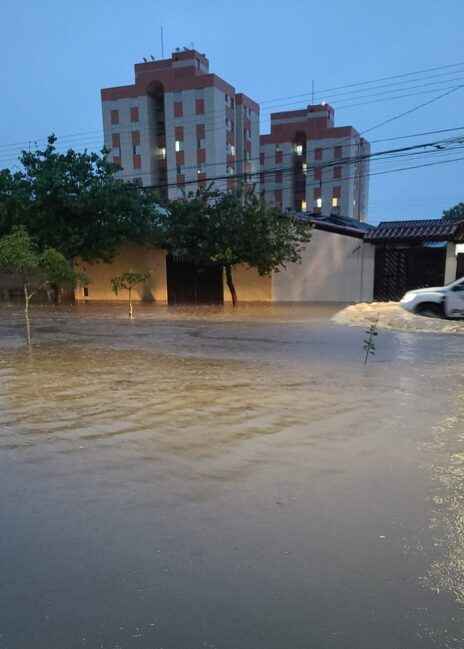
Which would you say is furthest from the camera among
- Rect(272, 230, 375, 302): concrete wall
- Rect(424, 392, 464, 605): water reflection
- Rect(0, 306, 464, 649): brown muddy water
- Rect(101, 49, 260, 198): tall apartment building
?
Rect(101, 49, 260, 198): tall apartment building

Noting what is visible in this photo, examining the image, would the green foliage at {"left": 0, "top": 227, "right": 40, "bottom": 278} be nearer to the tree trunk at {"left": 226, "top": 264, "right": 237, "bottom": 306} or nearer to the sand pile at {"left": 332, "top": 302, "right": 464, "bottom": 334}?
the sand pile at {"left": 332, "top": 302, "right": 464, "bottom": 334}

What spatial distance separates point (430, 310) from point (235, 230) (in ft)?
25.3

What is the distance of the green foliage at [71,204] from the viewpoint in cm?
1944

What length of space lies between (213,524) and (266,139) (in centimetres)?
6474

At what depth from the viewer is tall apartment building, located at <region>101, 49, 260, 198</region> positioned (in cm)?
4850

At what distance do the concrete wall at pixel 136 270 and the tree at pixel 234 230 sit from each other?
377 centimetres

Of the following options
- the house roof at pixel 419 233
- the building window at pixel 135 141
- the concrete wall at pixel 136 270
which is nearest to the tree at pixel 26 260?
the concrete wall at pixel 136 270

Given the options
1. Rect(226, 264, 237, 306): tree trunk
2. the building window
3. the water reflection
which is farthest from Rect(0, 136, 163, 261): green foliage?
the building window

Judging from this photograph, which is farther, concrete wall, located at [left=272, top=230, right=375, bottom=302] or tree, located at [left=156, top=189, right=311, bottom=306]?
concrete wall, located at [left=272, top=230, right=375, bottom=302]

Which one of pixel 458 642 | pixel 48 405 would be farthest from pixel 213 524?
pixel 48 405

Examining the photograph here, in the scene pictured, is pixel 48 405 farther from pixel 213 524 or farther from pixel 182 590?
pixel 182 590

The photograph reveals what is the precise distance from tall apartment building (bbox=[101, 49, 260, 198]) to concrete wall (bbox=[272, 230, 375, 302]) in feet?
93.1

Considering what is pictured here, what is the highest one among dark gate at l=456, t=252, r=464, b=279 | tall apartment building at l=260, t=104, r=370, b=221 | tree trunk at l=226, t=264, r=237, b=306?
tall apartment building at l=260, t=104, r=370, b=221

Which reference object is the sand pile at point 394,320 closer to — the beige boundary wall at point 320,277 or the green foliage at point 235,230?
the green foliage at point 235,230
